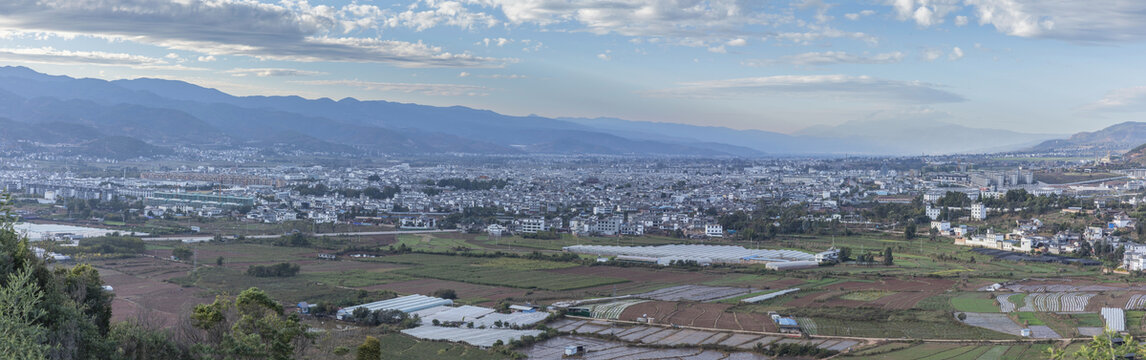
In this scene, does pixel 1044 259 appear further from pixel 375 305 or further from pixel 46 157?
pixel 46 157

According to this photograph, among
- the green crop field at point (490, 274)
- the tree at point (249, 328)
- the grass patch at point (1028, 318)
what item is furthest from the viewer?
the green crop field at point (490, 274)

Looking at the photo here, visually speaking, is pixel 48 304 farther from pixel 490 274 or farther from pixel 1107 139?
pixel 1107 139

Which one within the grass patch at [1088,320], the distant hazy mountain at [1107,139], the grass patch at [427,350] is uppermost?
the distant hazy mountain at [1107,139]

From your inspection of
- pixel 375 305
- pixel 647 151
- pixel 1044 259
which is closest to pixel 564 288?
pixel 375 305

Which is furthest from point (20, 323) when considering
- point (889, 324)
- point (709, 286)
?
point (709, 286)

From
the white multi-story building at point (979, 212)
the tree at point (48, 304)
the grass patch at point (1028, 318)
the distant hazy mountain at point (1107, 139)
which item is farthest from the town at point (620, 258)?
the distant hazy mountain at point (1107, 139)

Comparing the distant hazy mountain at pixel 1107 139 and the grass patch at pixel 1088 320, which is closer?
the grass patch at pixel 1088 320

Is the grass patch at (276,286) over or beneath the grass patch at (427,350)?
over

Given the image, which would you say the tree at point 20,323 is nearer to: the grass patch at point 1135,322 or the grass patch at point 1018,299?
the grass patch at point 1135,322
